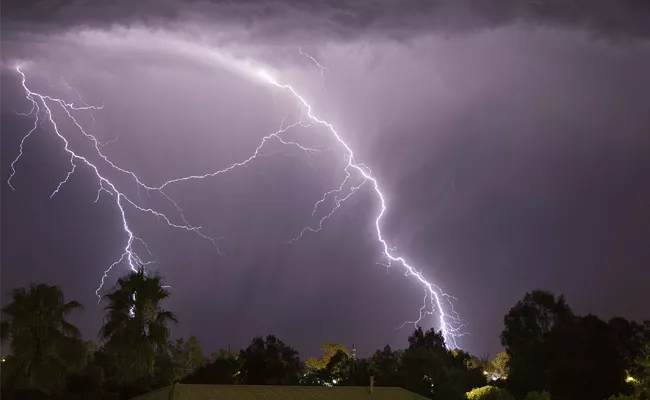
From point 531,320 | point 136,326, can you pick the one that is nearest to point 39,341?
point 136,326

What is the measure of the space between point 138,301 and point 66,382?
3.59m

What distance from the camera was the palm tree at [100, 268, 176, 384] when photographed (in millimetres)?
24656

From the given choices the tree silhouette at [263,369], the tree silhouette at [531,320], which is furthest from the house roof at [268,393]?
the tree silhouette at [531,320]

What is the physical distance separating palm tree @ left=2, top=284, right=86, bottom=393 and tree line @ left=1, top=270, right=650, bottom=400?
3 cm

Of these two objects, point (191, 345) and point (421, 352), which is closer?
point (421, 352)

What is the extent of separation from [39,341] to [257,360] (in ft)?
67.5

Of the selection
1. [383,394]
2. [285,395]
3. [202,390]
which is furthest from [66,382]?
[383,394]

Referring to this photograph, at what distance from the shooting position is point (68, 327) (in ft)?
81.7

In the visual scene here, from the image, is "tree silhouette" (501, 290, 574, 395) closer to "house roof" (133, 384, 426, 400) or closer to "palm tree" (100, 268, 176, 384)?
"house roof" (133, 384, 426, 400)

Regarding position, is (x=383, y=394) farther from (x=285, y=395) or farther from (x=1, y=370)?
(x=1, y=370)

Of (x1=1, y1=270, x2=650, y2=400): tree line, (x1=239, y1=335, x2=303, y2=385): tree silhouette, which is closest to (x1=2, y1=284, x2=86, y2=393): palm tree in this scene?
(x1=1, y1=270, x2=650, y2=400): tree line

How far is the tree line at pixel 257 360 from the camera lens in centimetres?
2427

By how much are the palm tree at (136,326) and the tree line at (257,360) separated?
3cm

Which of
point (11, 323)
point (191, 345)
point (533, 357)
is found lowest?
point (11, 323)
